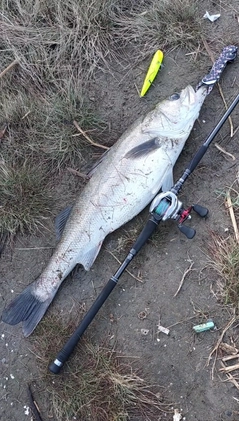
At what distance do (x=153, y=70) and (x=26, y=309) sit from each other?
216cm

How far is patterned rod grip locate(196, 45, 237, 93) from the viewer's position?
429 centimetres

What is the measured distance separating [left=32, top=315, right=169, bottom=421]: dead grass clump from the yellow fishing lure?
1991 millimetres

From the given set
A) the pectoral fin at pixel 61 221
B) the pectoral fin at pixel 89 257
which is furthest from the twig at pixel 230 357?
the pectoral fin at pixel 61 221

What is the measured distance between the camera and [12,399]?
4.17m

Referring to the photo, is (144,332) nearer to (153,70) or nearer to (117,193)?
(117,193)

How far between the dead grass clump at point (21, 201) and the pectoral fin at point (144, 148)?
83 cm

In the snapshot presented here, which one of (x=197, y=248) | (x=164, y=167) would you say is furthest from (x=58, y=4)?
(x=197, y=248)

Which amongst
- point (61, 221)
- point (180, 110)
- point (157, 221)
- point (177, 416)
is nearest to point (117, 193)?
point (157, 221)

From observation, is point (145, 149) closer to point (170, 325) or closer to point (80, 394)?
point (170, 325)

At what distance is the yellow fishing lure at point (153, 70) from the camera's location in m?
4.54

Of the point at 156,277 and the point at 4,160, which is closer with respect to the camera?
the point at 156,277

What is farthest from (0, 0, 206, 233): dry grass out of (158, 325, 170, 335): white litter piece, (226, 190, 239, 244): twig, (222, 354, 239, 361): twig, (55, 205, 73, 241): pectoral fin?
(222, 354, 239, 361): twig

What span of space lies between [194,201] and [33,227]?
1.30m

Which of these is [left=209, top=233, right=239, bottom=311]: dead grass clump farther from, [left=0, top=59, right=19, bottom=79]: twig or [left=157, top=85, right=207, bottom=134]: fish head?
[left=0, top=59, right=19, bottom=79]: twig
